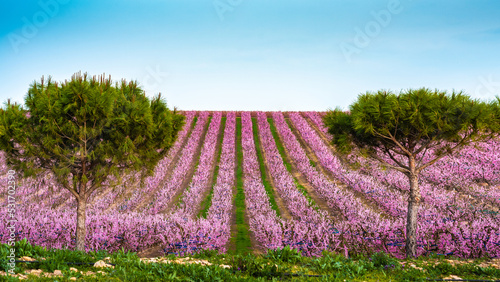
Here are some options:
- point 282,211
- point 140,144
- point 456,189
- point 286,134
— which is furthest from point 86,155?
point 286,134

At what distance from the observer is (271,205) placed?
705 inches

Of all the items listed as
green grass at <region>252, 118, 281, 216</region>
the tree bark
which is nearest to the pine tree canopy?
the tree bark

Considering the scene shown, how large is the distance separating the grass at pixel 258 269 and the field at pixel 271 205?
1.60 meters

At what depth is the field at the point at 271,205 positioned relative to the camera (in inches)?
468

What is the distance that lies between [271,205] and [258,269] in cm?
1104

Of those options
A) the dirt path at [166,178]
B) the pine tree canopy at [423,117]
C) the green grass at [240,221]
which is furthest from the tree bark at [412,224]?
the dirt path at [166,178]

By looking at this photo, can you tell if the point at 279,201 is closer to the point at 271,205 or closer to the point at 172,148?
the point at 271,205

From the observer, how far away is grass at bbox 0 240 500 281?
6.46m

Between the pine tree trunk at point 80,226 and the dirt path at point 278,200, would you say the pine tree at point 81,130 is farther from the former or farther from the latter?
the dirt path at point 278,200

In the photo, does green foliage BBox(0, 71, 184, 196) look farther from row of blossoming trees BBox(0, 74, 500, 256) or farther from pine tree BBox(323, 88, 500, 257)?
pine tree BBox(323, 88, 500, 257)

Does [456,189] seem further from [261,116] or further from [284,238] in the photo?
[261,116]

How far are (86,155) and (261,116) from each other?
38854 mm

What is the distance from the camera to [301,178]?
23.8 meters

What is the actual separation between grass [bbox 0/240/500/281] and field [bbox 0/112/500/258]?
1600 millimetres
